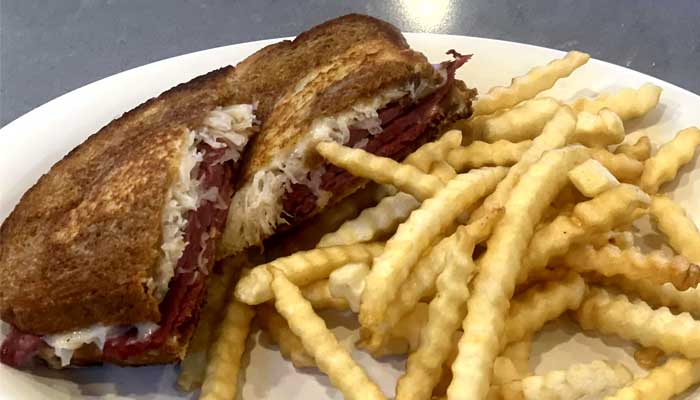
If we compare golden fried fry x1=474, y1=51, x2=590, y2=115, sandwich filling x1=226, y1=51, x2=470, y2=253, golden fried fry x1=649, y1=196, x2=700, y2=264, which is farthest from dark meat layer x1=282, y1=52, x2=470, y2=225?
golden fried fry x1=649, y1=196, x2=700, y2=264

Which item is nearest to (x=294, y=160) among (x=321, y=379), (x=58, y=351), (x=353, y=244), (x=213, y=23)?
(x=353, y=244)

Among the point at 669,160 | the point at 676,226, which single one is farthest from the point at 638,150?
the point at 676,226

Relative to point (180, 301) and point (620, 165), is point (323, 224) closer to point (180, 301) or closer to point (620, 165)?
point (180, 301)

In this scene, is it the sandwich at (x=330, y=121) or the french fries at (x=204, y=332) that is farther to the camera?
the sandwich at (x=330, y=121)

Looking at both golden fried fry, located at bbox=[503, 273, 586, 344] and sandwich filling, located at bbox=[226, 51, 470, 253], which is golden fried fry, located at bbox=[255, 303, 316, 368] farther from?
golden fried fry, located at bbox=[503, 273, 586, 344]

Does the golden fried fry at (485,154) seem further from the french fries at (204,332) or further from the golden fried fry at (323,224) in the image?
the french fries at (204,332)

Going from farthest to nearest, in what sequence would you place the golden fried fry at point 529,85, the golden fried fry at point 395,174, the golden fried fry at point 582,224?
1. the golden fried fry at point 529,85
2. the golden fried fry at point 395,174
3. the golden fried fry at point 582,224

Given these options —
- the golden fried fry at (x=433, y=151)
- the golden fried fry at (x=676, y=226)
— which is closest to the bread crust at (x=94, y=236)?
the golden fried fry at (x=433, y=151)
